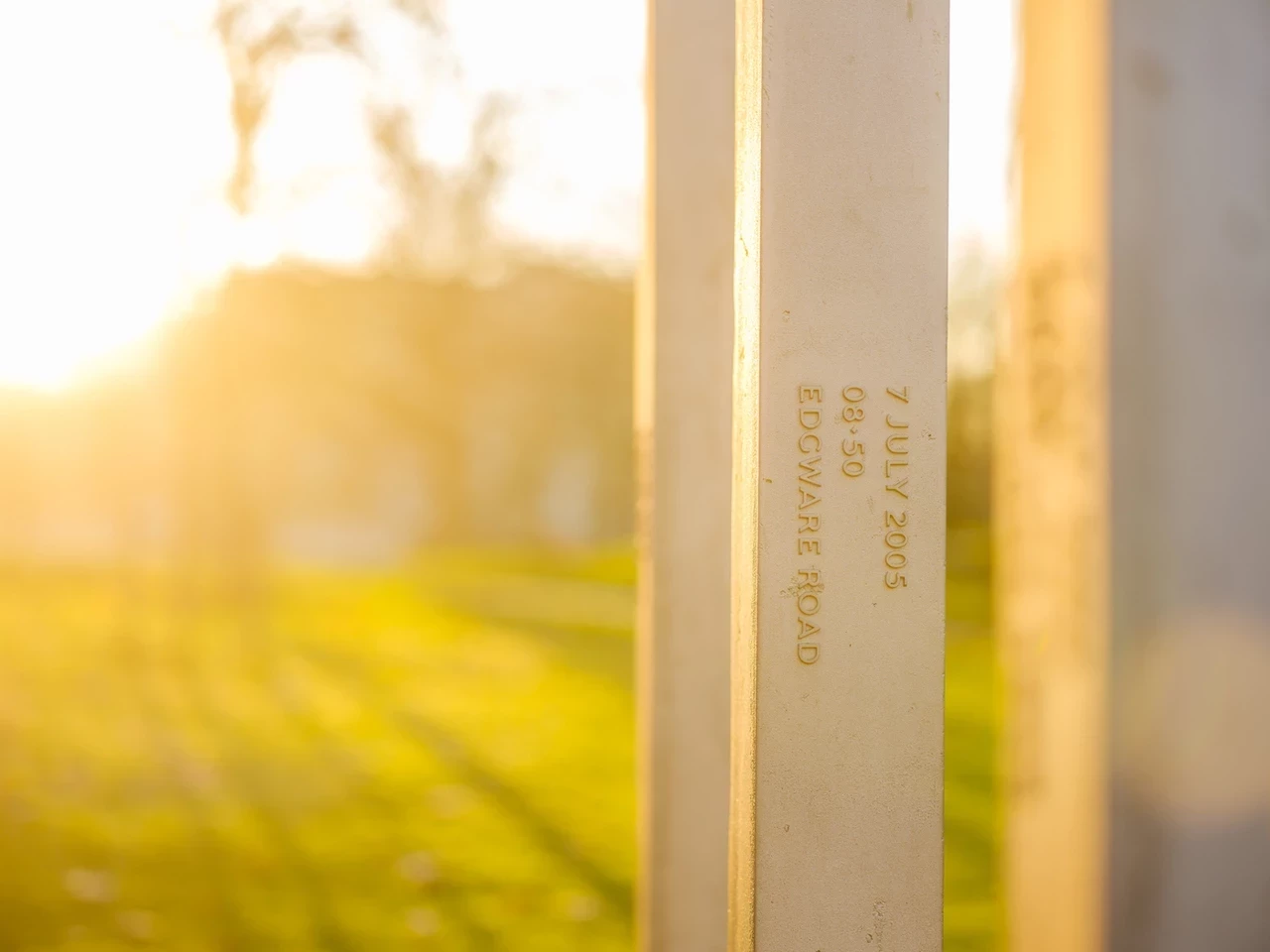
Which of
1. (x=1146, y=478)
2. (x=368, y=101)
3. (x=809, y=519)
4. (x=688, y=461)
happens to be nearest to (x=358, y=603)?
(x=368, y=101)

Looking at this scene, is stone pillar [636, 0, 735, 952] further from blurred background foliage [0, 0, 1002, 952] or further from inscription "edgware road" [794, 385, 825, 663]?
blurred background foliage [0, 0, 1002, 952]

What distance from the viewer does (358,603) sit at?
40.9 feet

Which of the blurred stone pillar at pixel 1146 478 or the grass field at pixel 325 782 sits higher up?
the blurred stone pillar at pixel 1146 478

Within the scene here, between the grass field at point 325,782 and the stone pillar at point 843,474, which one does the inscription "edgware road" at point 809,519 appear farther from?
the grass field at point 325,782

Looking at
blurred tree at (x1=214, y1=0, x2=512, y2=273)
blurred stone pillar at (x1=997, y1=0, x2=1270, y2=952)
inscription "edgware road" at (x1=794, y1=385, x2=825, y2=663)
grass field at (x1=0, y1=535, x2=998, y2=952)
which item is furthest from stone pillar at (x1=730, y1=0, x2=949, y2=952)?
blurred tree at (x1=214, y1=0, x2=512, y2=273)

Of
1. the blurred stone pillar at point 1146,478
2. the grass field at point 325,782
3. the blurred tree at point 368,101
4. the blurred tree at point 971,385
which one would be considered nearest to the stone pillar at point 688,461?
the blurred stone pillar at point 1146,478

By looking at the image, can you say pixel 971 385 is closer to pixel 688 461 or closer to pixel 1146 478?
pixel 1146 478

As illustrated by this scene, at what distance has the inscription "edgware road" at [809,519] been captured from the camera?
159 centimetres

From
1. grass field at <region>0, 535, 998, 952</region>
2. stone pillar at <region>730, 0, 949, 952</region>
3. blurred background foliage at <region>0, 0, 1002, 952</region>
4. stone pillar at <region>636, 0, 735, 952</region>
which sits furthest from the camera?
blurred background foliage at <region>0, 0, 1002, 952</region>

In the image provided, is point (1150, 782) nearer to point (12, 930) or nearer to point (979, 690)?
point (12, 930)

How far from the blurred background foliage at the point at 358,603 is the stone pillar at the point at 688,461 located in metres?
1.23


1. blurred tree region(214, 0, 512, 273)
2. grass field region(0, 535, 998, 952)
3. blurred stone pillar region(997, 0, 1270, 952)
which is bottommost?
grass field region(0, 535, 998, 952)

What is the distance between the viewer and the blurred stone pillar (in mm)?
2684

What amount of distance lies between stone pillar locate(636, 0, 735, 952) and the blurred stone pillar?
85 cm
